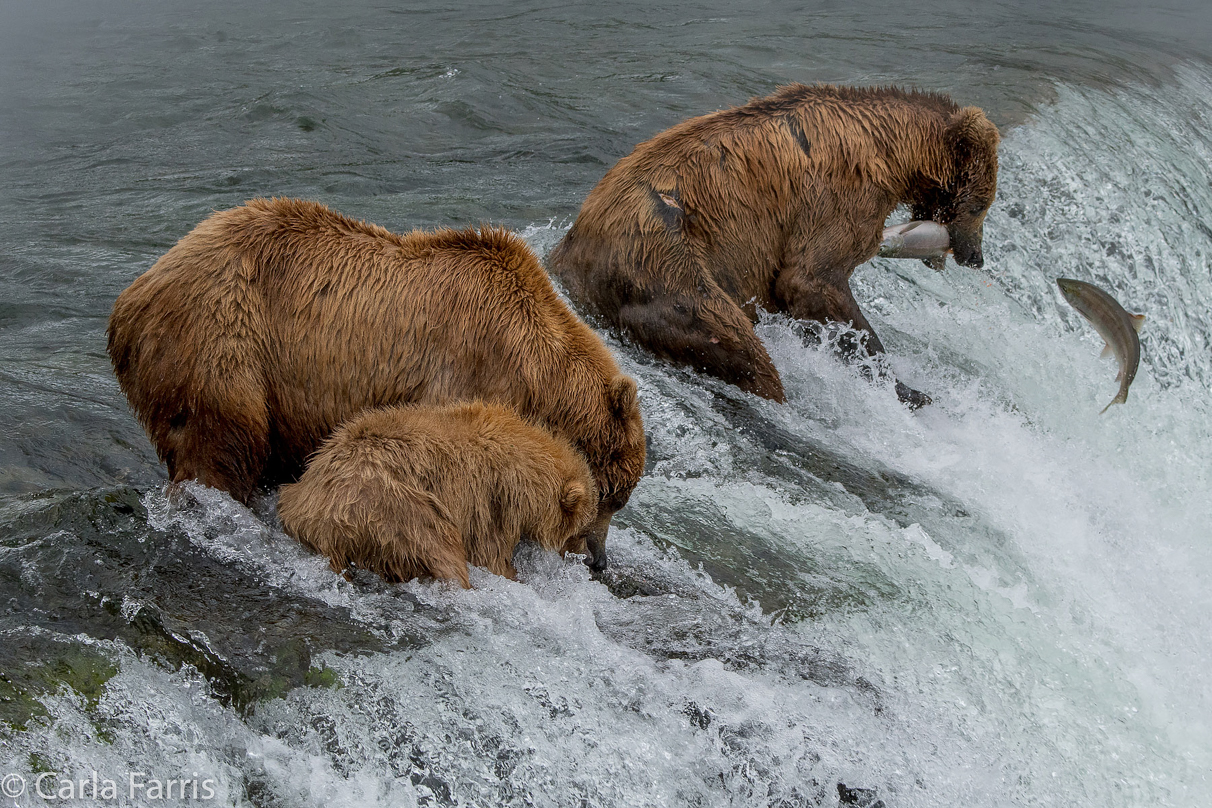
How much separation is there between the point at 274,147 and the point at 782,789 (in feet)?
27.2

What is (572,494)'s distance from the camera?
389cm

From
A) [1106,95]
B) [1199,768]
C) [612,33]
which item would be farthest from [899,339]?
[612,33]

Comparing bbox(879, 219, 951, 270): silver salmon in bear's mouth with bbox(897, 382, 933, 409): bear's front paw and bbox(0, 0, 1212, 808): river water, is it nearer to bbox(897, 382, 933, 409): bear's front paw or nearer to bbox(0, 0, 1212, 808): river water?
bbox(0, 0, 1212, 808): river water

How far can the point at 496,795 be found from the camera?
3.05 metres

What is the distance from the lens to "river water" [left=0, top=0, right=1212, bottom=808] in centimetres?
312

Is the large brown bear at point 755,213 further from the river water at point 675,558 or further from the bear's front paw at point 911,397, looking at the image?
the river water at point 675,558

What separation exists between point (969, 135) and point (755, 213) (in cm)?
A: 144

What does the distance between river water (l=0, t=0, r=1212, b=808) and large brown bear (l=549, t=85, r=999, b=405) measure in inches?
10.1

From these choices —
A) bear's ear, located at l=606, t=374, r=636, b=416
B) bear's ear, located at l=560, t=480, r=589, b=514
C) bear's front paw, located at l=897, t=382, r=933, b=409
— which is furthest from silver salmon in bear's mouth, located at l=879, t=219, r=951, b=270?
bear's ear, located at l=560, t=480, r=589, b=514

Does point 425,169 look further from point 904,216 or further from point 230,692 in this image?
point 230,692

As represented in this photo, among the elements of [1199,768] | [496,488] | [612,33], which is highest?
[612,33]

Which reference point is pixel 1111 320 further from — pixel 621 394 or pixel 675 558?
pixel 621 394

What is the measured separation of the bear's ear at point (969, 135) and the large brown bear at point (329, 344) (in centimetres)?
334

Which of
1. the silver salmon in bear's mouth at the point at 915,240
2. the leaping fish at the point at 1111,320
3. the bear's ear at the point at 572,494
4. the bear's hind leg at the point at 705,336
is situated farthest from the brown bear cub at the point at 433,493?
the leaping fish at the point at 1111,320
